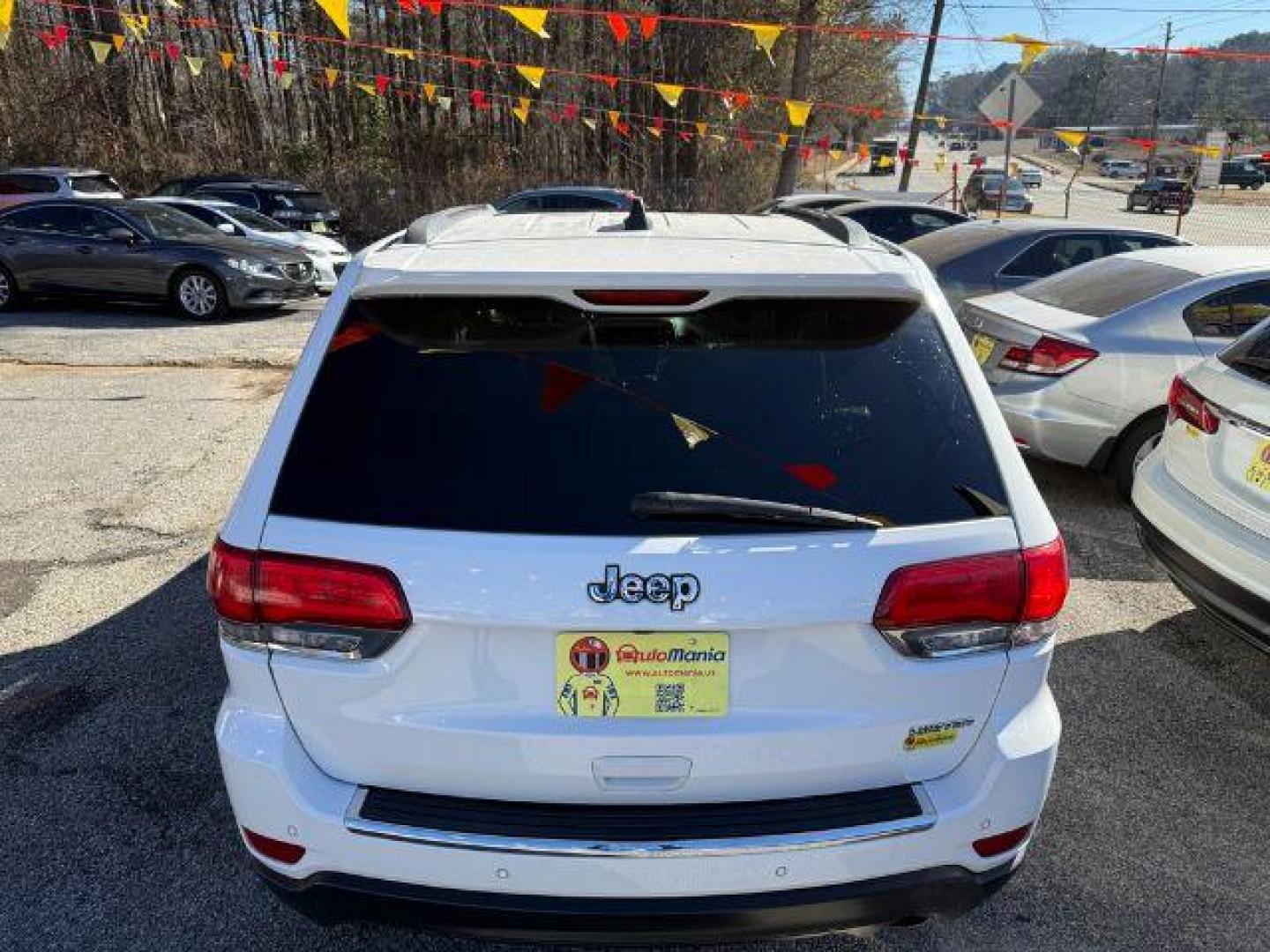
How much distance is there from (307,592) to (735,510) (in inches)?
34.2

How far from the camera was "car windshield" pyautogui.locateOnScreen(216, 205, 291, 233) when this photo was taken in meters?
14.5

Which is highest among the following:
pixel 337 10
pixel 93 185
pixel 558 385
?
pixel 337 10

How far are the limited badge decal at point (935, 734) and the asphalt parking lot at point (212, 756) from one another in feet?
2.84

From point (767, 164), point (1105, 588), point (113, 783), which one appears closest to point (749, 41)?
point (767, 164)

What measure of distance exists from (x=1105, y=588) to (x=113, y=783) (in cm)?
448

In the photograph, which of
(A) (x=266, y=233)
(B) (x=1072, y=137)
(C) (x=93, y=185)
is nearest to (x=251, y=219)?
(A) (x=266, y=233)

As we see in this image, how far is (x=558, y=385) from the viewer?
6.57 ft

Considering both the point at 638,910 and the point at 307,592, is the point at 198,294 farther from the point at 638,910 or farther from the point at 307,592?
the point at 638,910

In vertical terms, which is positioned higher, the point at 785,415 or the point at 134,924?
the point at 785,415

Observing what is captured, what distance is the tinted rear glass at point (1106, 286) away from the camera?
5.92m

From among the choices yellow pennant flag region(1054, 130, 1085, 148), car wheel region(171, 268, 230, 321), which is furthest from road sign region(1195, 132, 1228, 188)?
car wheel region(171, 268, 230, 321)

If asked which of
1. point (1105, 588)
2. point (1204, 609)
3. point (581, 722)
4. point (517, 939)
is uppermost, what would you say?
point (581, 722)

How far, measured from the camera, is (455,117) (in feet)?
85.6

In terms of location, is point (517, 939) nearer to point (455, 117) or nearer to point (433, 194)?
point (433, 194)
